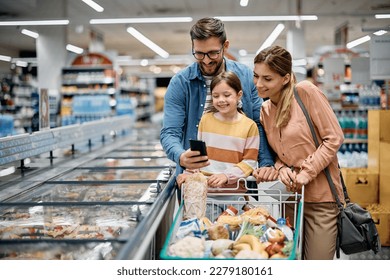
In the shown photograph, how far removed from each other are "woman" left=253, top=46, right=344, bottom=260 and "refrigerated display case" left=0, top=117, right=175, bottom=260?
2.04 ft

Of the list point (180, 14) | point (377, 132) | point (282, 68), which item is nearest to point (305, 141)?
point (282, 68)

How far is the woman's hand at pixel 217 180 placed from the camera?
2.12 metres

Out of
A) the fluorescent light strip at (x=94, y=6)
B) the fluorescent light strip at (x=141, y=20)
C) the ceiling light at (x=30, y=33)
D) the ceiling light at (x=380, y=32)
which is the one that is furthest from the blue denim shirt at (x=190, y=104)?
the ceiling light at (x=30, y=33)

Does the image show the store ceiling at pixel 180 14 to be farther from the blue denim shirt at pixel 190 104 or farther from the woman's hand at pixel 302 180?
the woman's hand at pixel 302 180

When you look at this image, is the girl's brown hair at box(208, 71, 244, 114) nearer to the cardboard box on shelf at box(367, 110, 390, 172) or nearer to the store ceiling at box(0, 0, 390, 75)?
the store ceiling at box(0, 0, 390, 75)

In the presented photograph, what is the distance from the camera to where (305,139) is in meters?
2.15

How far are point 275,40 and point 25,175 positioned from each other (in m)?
10.8

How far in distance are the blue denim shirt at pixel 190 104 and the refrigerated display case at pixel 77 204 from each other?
32cm

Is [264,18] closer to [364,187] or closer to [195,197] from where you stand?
[364,187]

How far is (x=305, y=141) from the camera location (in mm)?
2156

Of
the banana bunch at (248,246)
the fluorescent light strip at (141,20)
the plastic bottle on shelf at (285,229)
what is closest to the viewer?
the banana bunch at (248,246)

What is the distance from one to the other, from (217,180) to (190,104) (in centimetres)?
48

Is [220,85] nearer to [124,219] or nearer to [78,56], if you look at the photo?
[124,219]

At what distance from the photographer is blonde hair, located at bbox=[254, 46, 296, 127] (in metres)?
2.04
